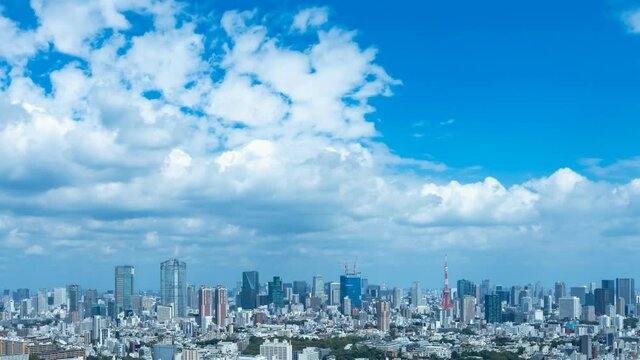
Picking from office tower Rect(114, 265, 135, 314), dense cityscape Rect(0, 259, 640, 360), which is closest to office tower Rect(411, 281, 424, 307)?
dense cityscape Rect(0, 259, 640, 360)

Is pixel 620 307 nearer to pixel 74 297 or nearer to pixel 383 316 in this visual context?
pixel 383 316

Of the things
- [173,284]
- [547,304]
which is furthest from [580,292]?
[173,284]

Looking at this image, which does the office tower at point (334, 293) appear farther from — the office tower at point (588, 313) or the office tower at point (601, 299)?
the office tower at point (588, 313)

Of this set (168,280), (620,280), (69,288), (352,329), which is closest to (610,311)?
(620,280)

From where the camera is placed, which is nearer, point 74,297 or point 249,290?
point 74,297

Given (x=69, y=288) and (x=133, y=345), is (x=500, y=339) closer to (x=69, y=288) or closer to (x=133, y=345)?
(x=133, y=345)
